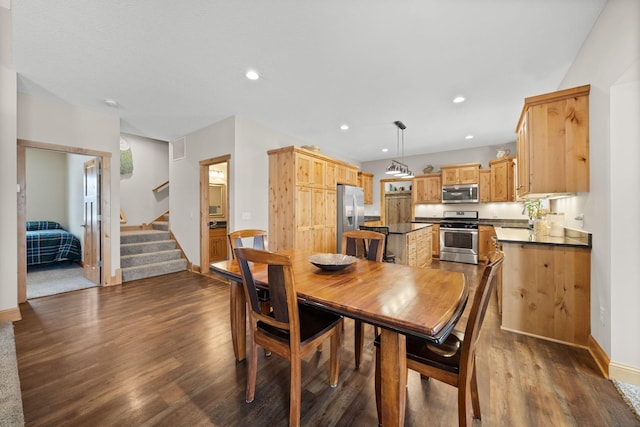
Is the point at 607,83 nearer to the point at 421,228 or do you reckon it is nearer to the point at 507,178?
the point at 421,228

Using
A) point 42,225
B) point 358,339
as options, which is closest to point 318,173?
point 358,339

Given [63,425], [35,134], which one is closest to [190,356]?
[63,425]

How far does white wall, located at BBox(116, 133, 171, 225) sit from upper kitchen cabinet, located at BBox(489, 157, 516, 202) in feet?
26.7

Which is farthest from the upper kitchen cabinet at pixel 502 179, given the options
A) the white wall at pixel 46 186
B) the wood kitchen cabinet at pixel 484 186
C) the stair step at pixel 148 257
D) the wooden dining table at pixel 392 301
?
the white wall at pixel 46 186

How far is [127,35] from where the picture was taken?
7.06 ft

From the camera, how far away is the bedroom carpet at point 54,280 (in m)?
3.61

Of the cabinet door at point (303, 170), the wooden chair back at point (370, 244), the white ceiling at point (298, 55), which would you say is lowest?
the wooden chair back at point (370, 244)

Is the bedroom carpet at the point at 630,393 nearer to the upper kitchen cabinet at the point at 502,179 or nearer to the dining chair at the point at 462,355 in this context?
the dining chair at the point at 462,355

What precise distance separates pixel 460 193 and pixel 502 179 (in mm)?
853

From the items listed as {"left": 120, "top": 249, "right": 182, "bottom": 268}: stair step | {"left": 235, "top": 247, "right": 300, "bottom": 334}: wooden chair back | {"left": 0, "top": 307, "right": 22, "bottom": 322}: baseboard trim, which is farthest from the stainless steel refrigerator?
{"left": 0, "top": 307, "right": 22, "bottom": 322}: baseboard trim

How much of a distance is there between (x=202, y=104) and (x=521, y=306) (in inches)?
181

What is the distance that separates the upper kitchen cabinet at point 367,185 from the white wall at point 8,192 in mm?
6359

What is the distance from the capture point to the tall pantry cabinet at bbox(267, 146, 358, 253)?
4.03 m

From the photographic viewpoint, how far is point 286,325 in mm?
1365
